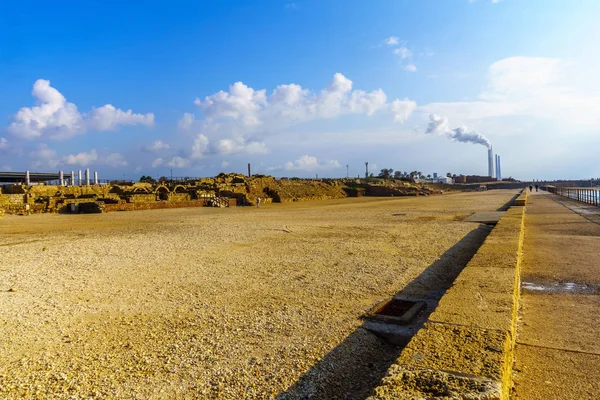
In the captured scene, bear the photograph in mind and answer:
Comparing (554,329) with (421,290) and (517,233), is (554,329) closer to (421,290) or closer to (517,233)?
(421,290)

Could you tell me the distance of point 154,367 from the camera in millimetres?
3373

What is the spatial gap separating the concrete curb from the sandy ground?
58 cm

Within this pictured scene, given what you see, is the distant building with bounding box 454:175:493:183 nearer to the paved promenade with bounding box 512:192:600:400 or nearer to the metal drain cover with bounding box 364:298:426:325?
the paved promenade with bounding box 512:192:600:400

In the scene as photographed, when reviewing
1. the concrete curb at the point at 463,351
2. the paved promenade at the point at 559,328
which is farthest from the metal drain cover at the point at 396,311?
the paved promenade at the point at 559,328

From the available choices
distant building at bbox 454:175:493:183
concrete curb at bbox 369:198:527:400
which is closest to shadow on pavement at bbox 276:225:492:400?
concrete curb at bbox 369:198:527:400

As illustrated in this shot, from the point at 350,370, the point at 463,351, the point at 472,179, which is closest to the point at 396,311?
the point at 350,370

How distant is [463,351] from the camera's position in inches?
109

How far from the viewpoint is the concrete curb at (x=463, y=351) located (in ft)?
7.47

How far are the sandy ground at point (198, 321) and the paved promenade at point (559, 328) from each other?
115 cm

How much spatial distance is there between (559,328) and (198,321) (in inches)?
149

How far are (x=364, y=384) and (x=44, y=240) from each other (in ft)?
41.8

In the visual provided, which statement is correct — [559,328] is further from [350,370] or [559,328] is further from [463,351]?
[350,370]

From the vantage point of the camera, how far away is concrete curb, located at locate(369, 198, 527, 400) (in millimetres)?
2277

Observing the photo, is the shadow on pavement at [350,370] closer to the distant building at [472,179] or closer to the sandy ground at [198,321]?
the sandy ground at [198,321]
